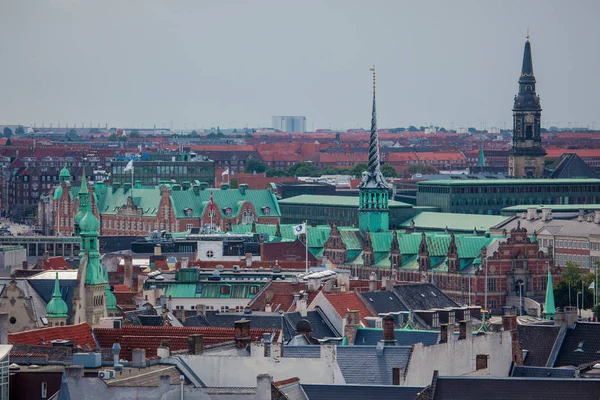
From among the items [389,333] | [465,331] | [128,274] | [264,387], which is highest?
[264,387]

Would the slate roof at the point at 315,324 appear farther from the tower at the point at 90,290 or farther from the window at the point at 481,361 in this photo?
the window at the point at 481,361

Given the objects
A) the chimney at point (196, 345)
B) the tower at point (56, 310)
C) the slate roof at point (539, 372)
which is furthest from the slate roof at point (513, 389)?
the tower at point (56, 310)

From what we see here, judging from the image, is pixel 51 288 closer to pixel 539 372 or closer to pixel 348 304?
pixel 348 304

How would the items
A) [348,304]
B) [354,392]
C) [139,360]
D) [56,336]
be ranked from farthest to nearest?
[348,304]
[56,336]
[139,360]
[354,392]

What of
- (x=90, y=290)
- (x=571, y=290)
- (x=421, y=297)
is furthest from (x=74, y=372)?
(x=571, y=290)

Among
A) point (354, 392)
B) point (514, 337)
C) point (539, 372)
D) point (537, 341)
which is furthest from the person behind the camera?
point (537, 341)

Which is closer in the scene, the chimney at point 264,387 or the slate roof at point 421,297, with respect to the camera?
the chimney at point 264,387

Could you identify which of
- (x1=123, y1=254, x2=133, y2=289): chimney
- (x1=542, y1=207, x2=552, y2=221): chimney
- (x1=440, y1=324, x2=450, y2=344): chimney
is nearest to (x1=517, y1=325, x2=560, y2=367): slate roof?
(x1=440, y1=324, x2=450, y2=344): chimney

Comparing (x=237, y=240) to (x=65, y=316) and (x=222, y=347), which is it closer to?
(x=65, y=316)
